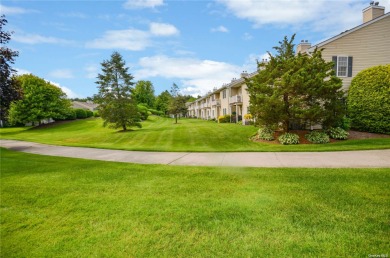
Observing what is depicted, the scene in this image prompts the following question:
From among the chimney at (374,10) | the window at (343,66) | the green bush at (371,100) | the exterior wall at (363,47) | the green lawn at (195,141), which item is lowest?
the green lawn at (195,141)

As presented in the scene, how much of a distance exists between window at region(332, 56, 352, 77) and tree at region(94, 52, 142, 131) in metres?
21.2

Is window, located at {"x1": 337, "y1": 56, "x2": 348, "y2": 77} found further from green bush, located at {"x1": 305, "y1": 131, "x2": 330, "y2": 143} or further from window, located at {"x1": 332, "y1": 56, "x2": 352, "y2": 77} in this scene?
green bush, located at {"x1": 305, "y1": 131, "x2": 330, "y2": 143}

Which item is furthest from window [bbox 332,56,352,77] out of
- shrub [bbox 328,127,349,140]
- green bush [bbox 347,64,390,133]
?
shrub [bbox 328,127,349,140]

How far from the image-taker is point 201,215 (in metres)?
4.14

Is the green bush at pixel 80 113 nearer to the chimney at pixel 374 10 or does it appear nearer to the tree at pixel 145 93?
the tree at pixel 145 93

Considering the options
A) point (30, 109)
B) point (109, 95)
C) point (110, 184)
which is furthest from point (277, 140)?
point (30, 109)

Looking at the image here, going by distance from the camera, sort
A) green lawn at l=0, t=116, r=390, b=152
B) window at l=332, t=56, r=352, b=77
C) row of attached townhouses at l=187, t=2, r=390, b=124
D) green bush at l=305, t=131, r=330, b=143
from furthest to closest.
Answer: window at l=332, t=56, r=352, b=77
row of attached townhouses at l=187, t=2, r=390, b=124
green bush at l=305, t=131, r=330, b=143
green lawn at l=0, t=116, r=390, b=152

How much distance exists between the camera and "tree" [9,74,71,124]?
4100 centimetres

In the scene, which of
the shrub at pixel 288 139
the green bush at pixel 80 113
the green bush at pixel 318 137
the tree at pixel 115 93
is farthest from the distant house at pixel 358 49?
the green bush at pixel 80 113

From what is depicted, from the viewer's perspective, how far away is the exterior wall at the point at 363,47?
18250 mm

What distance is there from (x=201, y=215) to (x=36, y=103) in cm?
4802

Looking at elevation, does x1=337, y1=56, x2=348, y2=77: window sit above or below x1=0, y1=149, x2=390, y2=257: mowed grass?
above

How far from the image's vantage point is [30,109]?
137ft

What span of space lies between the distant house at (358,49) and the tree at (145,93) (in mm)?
71027
